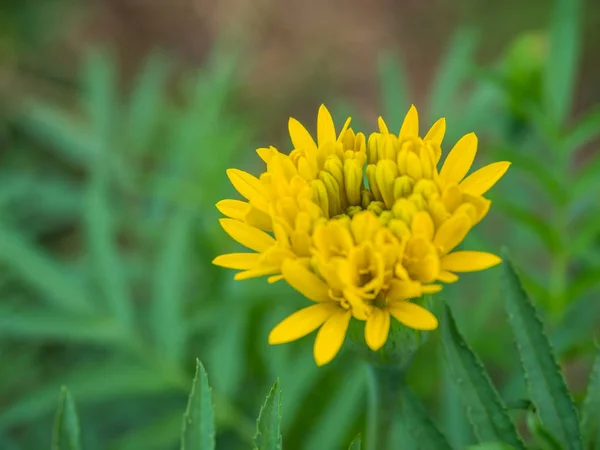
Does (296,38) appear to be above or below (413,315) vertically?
above

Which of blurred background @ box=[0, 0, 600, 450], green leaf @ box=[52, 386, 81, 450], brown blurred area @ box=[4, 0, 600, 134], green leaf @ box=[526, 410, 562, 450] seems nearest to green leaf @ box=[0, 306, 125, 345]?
blurred background @ box=[0, 0, 600, 450]

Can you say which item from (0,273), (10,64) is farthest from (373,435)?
(10,64)

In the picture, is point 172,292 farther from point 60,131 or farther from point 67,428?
point 60,131

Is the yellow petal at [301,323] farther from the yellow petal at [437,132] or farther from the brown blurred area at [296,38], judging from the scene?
the brown blurred area at [296,38]

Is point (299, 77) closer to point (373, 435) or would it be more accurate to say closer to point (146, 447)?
point (146, 447)

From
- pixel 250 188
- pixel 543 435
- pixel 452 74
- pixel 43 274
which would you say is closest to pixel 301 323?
pixel 250 188

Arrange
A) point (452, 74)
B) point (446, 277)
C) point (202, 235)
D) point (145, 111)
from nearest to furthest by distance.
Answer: point (446, 277)
point (202, 235)
point (452, 74)
point (145, 111)
